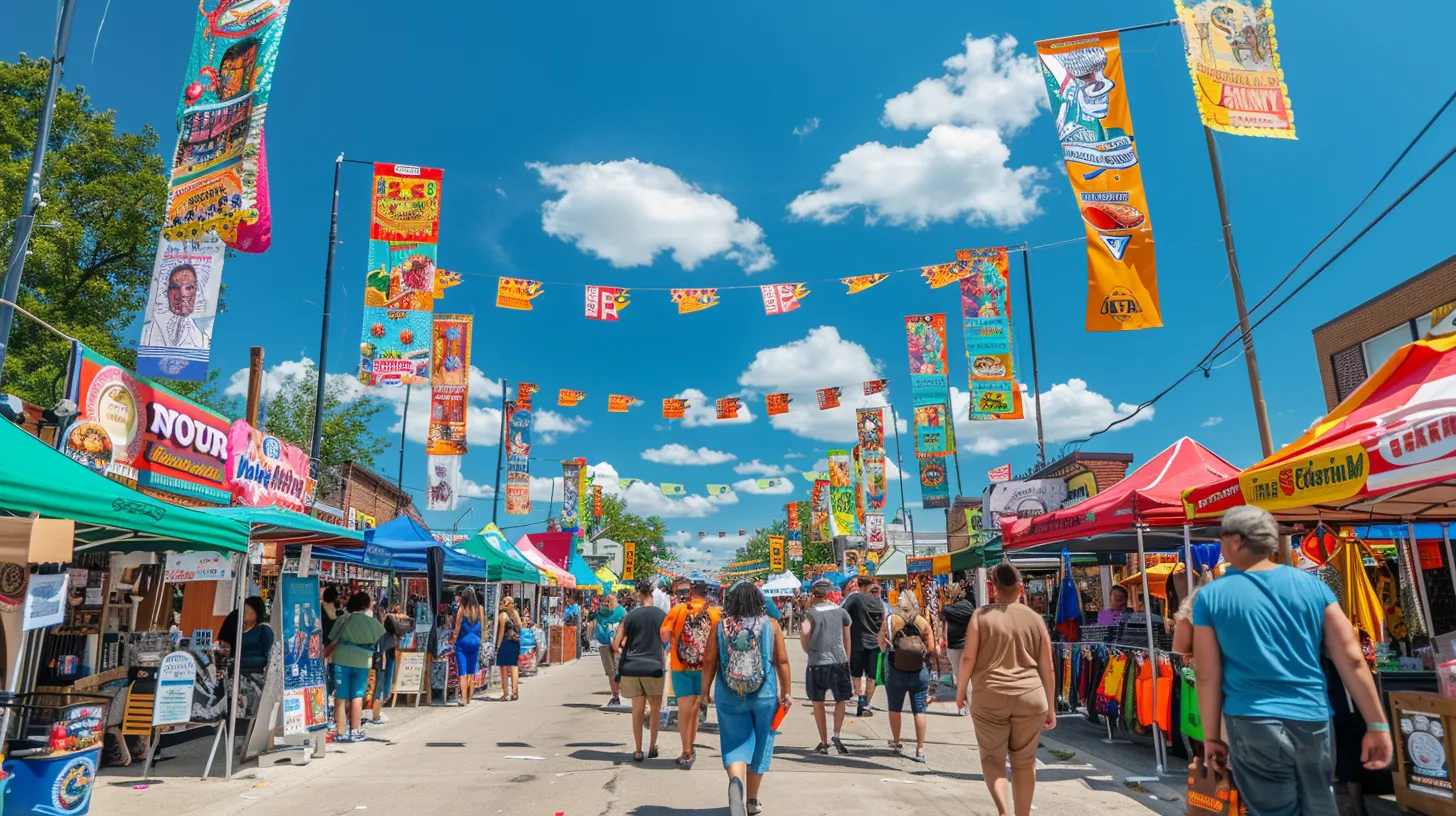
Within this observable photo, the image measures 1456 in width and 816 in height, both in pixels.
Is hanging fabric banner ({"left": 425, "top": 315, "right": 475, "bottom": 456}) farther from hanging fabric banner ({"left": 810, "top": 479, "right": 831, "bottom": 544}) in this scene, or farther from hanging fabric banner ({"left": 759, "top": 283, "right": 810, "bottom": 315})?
hanging fabric banner ({"left": 810, "top": 479, "right": 831, "bottom": 544})

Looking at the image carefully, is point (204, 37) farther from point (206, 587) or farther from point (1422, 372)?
point (1422, 372)

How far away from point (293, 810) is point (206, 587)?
8.44 meters

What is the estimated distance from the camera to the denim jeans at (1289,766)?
135 inches

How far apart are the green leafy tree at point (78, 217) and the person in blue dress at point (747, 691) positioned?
23671 mm

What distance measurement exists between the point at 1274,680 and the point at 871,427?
3040cm

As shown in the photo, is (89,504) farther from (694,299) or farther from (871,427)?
(871,427)

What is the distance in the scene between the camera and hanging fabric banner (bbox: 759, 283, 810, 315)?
17.0m

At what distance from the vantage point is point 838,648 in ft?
29.3

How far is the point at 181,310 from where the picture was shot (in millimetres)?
9867

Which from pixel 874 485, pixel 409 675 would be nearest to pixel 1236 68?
pixel 409 675

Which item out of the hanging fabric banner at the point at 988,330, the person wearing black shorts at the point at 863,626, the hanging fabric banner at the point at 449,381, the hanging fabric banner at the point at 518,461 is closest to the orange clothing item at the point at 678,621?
the person wearing black shorts at the point at 863,626

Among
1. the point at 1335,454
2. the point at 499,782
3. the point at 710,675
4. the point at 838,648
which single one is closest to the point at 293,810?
the point at 499,782

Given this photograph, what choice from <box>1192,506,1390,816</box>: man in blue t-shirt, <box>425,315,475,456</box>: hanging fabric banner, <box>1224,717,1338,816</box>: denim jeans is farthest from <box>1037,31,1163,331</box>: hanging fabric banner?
<box>425,315,475,456</box>: hanging fabric banner

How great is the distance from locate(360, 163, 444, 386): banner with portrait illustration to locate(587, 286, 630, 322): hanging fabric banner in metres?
4.12
